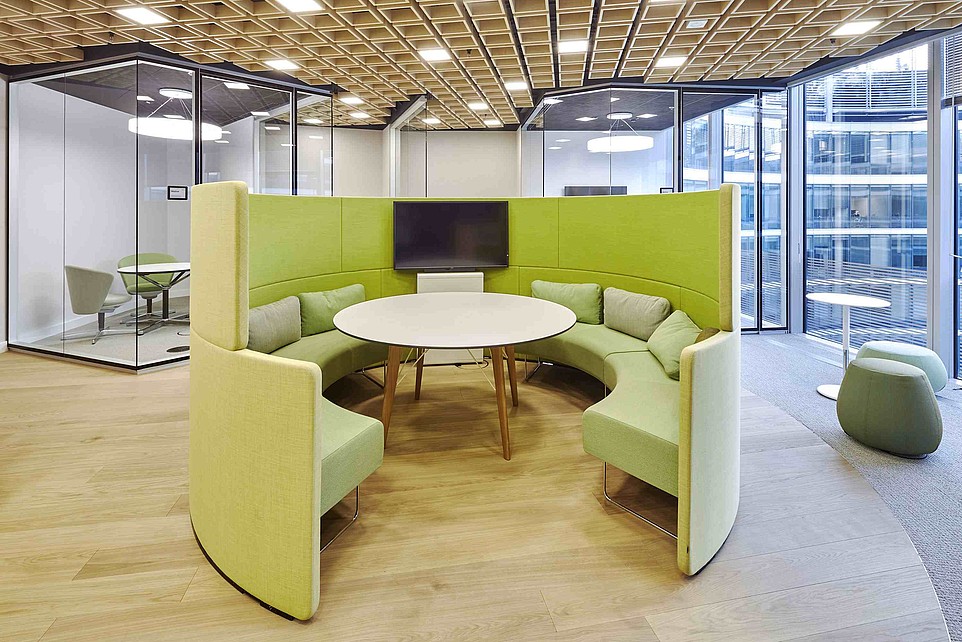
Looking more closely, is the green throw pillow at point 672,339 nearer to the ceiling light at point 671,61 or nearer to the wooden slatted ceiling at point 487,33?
the wooden slatted ceiling at point 487,33

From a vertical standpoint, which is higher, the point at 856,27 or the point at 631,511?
the point at 856,27

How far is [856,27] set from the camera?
4.02 m

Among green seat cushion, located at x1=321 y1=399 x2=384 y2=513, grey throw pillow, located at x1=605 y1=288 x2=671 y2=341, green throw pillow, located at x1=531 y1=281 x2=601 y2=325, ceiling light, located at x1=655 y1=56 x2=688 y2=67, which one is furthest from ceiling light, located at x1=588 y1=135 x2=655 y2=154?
green seat cushion, located at x1=321 y1=399 x2=384 y2=513

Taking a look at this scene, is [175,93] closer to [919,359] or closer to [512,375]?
[512,375]

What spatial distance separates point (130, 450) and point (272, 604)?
1815 mm

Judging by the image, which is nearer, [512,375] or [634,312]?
[512,375]

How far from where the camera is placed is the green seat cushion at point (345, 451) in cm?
190

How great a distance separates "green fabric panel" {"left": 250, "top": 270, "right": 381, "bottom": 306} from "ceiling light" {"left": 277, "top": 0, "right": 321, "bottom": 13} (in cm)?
186

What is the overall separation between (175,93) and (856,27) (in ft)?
18.2

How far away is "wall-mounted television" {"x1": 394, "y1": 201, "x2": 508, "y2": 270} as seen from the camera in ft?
14.8

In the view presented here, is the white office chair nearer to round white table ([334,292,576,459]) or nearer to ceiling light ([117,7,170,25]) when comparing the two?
ceiling light ([117,7,170,25])

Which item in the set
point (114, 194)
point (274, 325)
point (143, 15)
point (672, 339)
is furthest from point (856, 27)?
point (114, 194)

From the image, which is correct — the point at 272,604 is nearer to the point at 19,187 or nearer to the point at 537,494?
the point at 537,494

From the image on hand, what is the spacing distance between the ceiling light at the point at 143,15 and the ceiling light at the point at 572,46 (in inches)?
117
